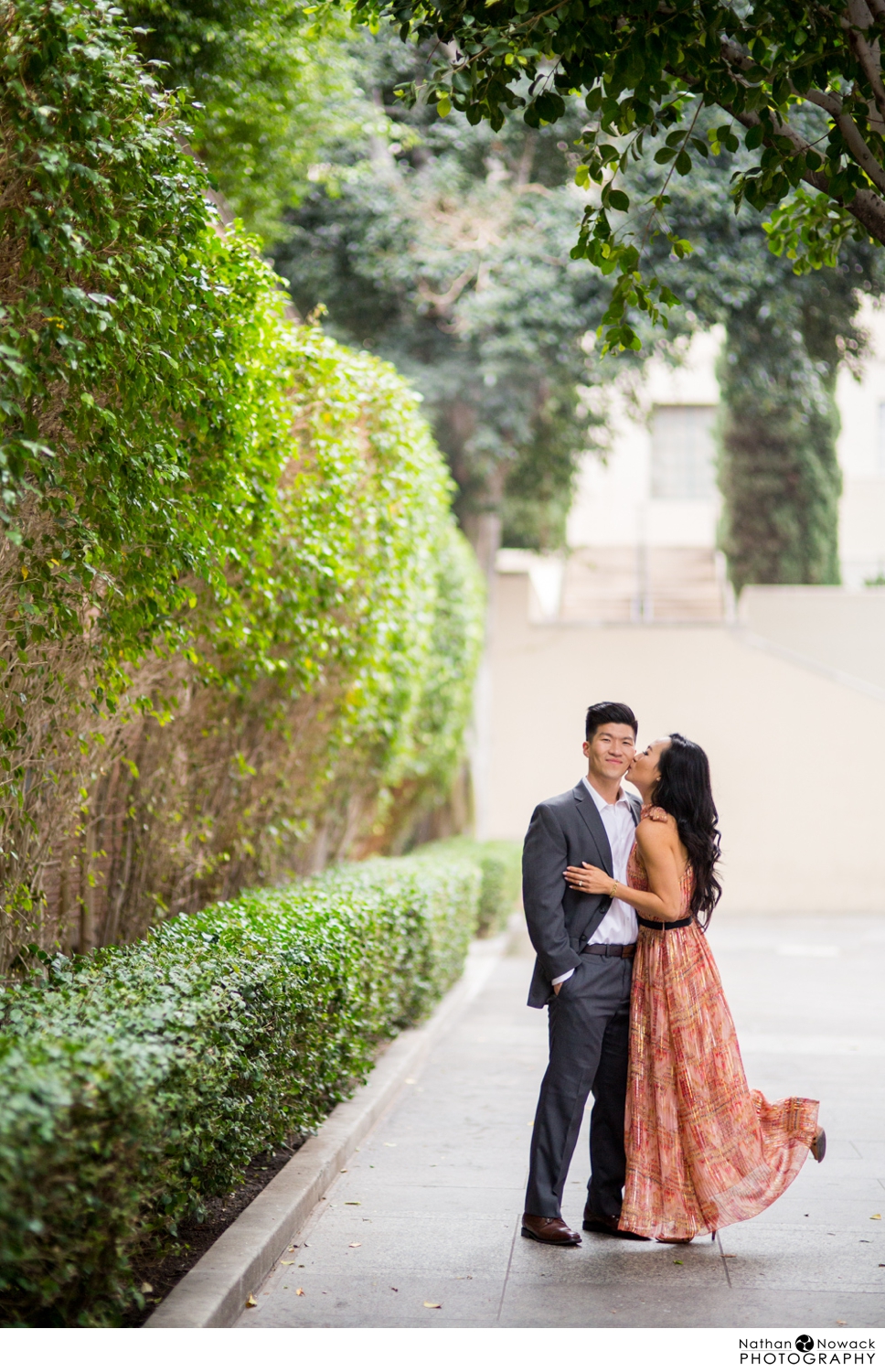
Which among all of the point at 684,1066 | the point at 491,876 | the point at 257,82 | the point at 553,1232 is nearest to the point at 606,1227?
the point at 553,1232

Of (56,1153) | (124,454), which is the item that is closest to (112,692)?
(124,454)

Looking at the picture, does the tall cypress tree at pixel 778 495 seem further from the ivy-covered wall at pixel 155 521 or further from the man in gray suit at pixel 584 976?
the man in gray suit at pixel 584 976

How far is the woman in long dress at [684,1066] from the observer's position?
14.9 feet

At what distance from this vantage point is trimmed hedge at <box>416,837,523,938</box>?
14352mm

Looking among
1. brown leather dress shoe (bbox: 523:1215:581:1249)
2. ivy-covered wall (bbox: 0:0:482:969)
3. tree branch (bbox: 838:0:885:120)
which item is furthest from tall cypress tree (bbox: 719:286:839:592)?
brown leather dress shoe (bbox: 523:1215:581:1249)

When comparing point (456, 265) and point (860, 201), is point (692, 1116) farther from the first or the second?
point (456, 265)

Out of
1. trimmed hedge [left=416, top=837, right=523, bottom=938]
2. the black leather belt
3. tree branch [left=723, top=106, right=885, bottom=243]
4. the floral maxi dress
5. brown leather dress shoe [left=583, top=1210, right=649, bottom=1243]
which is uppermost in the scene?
tree branch [left=723, top=106, right=885, bottom=243]

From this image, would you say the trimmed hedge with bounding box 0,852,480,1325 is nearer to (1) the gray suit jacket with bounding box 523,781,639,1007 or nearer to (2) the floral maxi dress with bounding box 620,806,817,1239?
(1) the gray suit jacket with bounding box 523,781,639,1007

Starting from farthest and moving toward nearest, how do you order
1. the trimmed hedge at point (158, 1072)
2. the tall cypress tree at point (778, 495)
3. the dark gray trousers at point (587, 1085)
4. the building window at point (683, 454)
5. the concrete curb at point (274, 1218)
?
the building window at point (683, 454) < the tall cypress tree at point (778, 495) < the dark gray trousers at point (587, 1085) < the concrete curb at point (274, 1218) < the trimmed hedge at point (158, 1072)

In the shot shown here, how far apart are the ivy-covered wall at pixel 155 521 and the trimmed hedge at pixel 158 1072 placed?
847 millimetres

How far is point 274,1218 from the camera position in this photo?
14.9 feet
